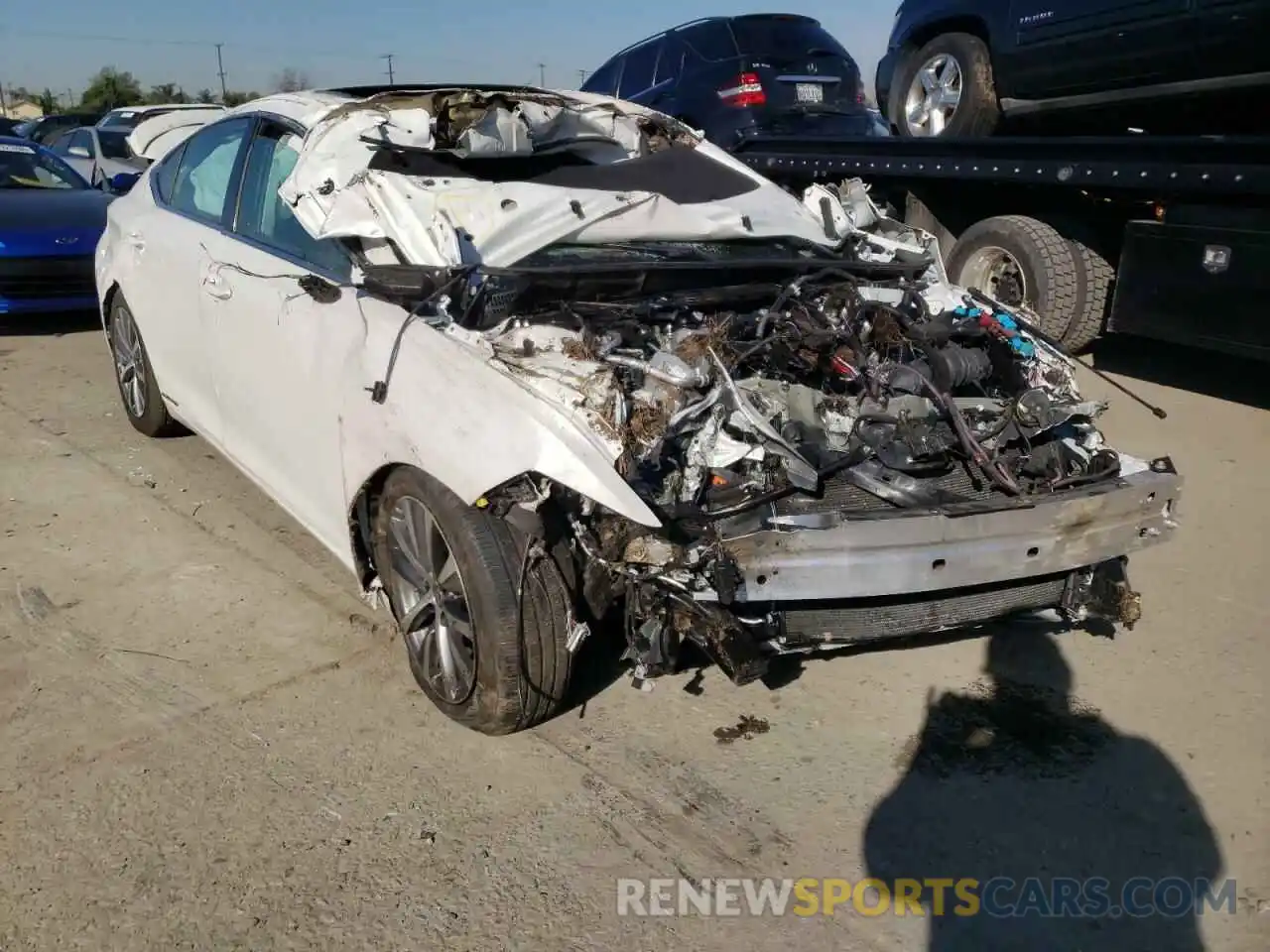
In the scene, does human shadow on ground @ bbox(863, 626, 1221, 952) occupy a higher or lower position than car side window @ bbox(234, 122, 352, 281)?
lower

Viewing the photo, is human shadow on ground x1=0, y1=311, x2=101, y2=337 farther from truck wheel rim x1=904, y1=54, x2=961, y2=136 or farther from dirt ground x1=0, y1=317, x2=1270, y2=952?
truck wheel rim x1=904, y1=54, x2=961, y2=136

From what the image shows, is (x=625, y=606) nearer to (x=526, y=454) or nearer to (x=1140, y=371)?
(x=526, y=454)

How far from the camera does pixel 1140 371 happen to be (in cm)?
720

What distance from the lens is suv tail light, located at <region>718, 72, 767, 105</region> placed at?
9.45 meters

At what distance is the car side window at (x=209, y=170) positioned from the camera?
4.36 metres

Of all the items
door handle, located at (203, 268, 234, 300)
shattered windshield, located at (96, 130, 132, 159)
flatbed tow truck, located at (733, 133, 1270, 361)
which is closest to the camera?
door handle, located at (203, 268, 234, 300)

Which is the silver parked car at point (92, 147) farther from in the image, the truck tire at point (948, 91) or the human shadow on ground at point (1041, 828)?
the human shadow on ground at point (1041, 828)

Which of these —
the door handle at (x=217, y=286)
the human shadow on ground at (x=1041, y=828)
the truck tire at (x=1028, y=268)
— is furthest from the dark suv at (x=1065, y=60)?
the door handle at (x=217, y=286)

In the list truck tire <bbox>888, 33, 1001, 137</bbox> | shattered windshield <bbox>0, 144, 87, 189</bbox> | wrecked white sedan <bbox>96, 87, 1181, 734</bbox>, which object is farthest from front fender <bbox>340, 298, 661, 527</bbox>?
shattered windshield <bbox>0, 144, 87, 189</bbox>

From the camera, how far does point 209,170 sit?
4574 mm

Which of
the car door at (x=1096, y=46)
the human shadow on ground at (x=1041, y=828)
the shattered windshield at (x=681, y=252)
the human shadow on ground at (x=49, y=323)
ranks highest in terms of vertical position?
the car door at (x=1096, y=46)

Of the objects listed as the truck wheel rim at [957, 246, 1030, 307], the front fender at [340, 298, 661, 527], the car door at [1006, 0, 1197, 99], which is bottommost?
the truck wheel rim at [957, 246, 1030, 307]

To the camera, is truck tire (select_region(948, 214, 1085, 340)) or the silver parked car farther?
the silver parked car

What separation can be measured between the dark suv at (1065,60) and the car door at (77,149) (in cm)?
994
